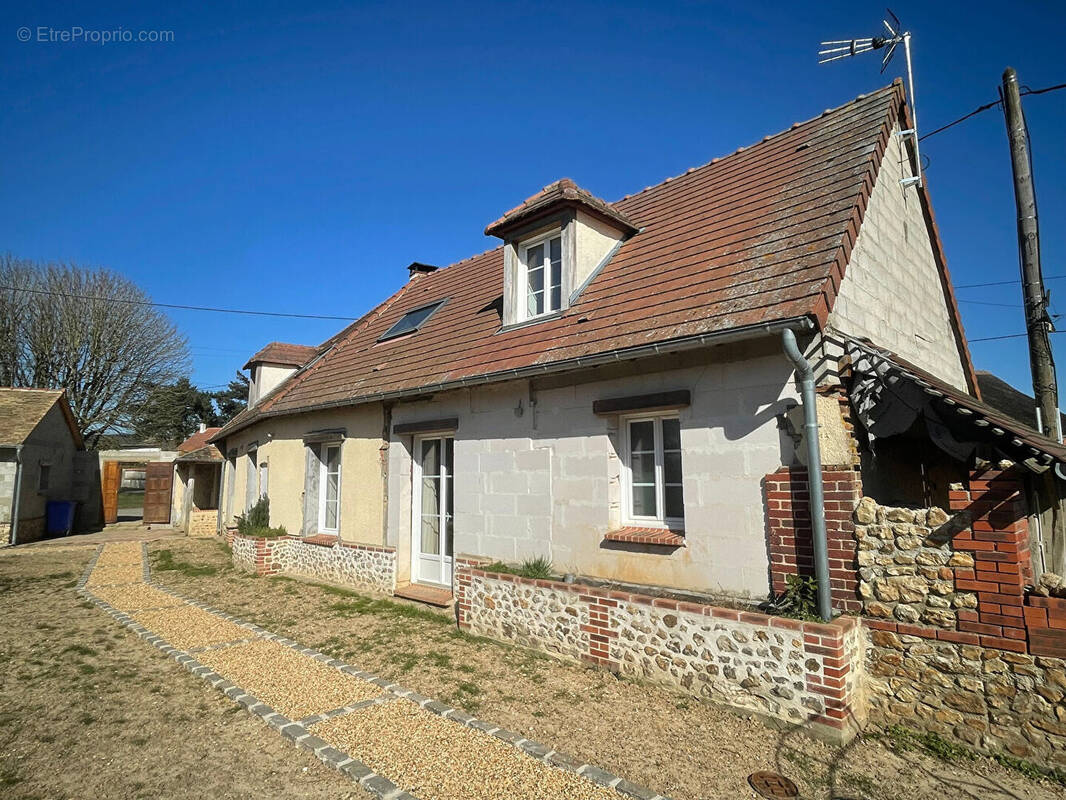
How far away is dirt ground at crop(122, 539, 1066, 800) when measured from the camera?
3.86m

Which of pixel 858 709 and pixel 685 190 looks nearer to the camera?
pixel 858 709

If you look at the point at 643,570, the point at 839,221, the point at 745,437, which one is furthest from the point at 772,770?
the point at 839,221

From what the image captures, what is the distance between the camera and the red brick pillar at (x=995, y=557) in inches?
161

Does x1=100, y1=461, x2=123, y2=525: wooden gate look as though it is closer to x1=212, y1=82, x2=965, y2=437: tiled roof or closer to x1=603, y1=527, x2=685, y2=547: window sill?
x1=212, y1=82, x2=965, y2=437: tiled roof

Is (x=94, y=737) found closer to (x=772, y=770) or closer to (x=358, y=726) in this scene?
(x=358, y=726)

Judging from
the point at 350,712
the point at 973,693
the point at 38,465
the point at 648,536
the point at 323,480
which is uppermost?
the point at 38,465

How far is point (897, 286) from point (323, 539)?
9917mm

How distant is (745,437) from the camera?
17.9ft

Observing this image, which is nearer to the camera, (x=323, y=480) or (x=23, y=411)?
(x=323, y=480)

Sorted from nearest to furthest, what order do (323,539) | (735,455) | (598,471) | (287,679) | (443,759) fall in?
(443,759) < (735,455) < (287,679) < (598,471) < (323,539)

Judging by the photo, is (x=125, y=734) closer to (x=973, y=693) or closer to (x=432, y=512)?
(x=432, y=512)

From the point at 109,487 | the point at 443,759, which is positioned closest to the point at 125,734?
the point at 443,759

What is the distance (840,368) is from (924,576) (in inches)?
73.8

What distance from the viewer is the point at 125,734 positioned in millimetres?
4559
